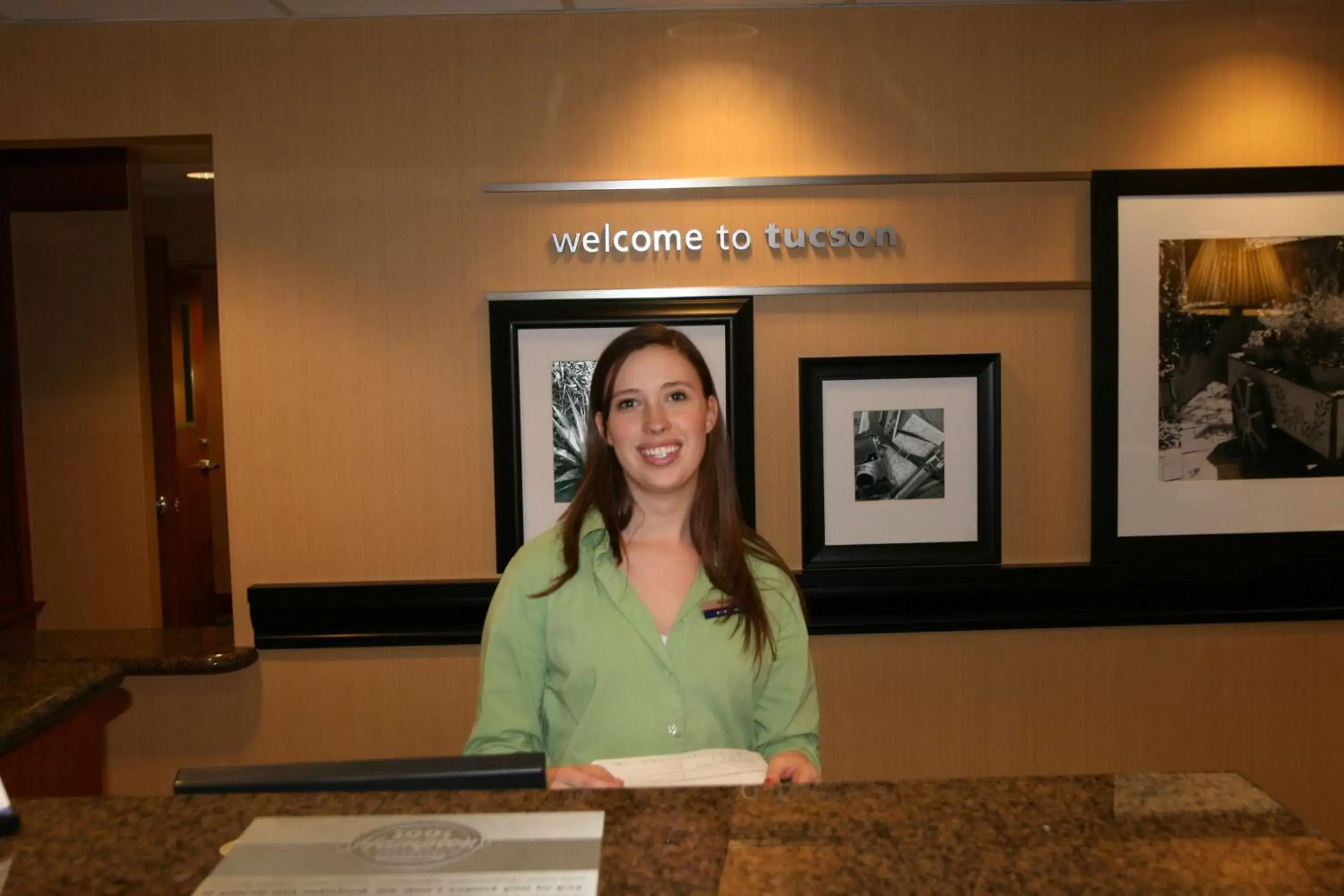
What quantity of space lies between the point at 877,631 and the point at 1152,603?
0.83 metres

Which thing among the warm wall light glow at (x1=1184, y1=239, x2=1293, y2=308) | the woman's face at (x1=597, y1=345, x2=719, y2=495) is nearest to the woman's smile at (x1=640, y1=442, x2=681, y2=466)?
the woman's face at (x1=597, y1=345, x2=719, y2=495)

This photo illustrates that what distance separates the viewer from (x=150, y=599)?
4895mm

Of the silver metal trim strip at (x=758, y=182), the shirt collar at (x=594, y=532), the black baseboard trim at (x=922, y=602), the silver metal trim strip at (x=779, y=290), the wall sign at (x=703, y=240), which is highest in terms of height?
the silver metal trim strip at (x=758, y=182)

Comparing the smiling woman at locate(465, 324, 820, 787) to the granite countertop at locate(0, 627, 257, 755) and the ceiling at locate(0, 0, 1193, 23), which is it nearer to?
the granite countertop at locate(0, 627, 257, 755)

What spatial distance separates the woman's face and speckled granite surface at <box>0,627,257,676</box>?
185 cm

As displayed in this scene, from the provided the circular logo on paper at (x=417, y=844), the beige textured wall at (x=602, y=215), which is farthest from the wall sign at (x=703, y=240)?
the circular logo on paper at (x=417, y=844)

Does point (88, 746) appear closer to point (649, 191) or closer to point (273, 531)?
point (273, 531)

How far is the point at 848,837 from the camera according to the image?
3.68 feet

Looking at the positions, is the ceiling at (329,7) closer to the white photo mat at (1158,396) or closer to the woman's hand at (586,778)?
the white photo mat at (1158,396)

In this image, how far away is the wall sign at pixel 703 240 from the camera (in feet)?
10.7

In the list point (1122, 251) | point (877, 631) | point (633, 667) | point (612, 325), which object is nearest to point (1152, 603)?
point (877, 631)

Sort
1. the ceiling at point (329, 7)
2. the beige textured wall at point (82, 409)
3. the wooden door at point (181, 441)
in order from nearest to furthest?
the ceiling at point (329, 7) → the beige textured wall at point (82, 409) → the wooden door at point (181, 441)

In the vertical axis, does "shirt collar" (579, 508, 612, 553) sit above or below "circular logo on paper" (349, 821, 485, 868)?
above

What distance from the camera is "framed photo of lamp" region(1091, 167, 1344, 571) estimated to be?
3.29 metres
